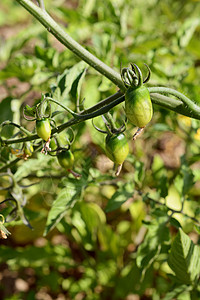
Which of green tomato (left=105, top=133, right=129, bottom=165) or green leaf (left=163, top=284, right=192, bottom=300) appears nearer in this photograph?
green tomato (left=105, top=133, right=129, bottom=165)

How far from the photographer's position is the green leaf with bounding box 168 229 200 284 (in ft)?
3.59

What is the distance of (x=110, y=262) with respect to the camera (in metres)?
1.85

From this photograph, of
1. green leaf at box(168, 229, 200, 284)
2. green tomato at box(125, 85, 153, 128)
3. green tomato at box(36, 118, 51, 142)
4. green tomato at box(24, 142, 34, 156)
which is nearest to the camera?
green tomato at box(125, 85, 153, 128)

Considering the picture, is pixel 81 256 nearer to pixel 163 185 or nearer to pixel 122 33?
pixel 163 185

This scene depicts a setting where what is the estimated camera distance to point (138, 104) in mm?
696

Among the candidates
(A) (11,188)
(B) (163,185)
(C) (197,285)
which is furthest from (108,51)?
(C) (197,285)

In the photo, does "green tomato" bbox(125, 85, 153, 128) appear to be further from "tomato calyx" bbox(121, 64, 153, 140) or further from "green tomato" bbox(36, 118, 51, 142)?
"green tomato" bbox(36, 118, 51, 142)

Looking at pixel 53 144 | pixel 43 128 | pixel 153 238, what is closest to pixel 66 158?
pixel 53 144

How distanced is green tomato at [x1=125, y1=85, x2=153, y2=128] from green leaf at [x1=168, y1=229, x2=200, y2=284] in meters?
0.51

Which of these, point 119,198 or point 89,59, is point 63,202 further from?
point 89,59

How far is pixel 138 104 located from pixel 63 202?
567 mm

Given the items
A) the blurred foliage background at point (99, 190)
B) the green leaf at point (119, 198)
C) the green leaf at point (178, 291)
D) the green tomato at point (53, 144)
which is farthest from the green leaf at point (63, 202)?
the green leaf at point (178, 291)

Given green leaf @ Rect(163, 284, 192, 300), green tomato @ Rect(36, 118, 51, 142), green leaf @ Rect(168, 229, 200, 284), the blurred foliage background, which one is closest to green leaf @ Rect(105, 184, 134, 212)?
the blurred foliage background

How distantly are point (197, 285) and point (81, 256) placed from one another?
1146 mm
